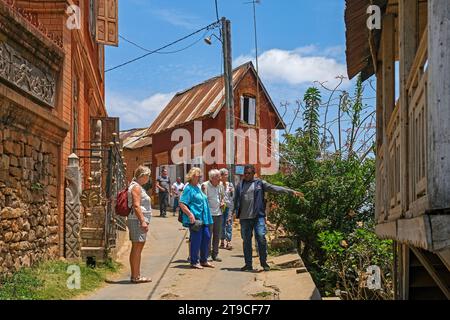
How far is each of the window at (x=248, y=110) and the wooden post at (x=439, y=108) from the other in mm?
25227

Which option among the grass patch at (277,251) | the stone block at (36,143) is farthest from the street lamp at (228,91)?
the stone block at (36,143)

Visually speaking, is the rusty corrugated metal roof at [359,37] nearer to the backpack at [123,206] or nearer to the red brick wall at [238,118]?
the backpack at [123,206]

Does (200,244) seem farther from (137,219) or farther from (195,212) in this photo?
(137,219)

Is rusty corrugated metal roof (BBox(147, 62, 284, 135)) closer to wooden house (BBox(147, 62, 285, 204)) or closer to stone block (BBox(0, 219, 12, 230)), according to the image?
wooden house (BBox(147, 62, 285, 204))

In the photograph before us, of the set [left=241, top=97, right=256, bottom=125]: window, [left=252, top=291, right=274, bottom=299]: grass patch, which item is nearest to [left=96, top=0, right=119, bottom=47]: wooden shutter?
[left=252, top=291, right=274, bottom=299]: grass patch

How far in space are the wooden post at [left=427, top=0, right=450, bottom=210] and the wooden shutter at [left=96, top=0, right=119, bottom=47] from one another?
1207 centimetres

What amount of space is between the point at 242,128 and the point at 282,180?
48.6 ft

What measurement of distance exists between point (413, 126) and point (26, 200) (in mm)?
4878

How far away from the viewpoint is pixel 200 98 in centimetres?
3023

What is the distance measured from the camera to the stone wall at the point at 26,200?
279 inches

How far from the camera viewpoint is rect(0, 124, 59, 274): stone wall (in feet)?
23.2

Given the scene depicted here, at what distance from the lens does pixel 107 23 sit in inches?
597

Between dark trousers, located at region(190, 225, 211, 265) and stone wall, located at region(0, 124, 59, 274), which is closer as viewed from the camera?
stone wall, located at region(0, 124, 59, 274)

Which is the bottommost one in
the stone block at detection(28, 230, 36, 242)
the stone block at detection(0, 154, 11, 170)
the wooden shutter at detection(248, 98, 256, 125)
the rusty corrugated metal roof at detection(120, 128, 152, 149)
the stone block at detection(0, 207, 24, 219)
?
the stone block at detection(28, 230, 36, 242)
